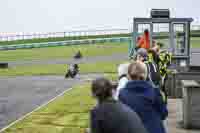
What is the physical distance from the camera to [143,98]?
7762 mm

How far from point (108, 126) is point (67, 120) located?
11.1 m

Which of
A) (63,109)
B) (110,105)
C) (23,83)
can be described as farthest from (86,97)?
(110,105)

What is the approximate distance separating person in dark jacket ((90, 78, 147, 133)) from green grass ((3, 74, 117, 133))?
8.63 metres

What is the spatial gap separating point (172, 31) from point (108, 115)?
745 inches

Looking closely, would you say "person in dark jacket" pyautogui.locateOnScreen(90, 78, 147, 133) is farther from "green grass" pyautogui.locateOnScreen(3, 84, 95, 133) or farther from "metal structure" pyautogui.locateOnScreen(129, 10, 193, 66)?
"metal structure" pyautogui.locateOnScreen(129, 10, 193, 66)

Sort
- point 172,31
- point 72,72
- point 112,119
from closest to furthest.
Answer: point 112,119 < point 172,31 < point 72,72

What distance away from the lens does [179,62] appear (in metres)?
25.1

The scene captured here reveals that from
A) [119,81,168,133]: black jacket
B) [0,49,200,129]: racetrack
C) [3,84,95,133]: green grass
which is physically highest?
[119,81,168,133]: black jacket

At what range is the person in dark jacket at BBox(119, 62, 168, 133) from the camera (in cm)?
748

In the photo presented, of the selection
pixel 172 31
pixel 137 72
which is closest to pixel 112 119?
pixel 137 72

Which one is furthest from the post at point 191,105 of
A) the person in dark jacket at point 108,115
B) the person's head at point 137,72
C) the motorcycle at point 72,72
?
the motorcycle at point 72,72

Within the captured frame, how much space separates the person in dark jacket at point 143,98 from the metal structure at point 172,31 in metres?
16.5

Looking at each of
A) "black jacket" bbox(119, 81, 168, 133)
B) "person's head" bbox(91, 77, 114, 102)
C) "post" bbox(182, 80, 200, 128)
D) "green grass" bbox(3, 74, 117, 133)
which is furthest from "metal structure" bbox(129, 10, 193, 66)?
"person's head" bbox(91, 77, 114, 102)

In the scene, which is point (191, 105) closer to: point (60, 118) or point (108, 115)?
point (60, 118)
